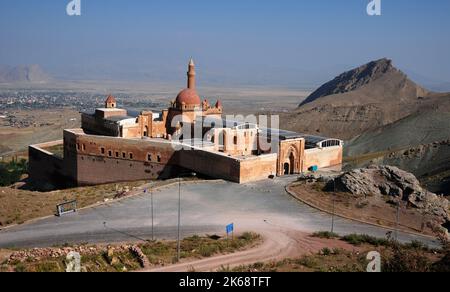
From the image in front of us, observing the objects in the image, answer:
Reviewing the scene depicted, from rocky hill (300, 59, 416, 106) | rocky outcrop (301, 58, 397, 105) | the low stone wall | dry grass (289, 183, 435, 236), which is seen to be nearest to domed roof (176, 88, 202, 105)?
the low stone wall

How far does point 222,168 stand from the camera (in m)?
30.8

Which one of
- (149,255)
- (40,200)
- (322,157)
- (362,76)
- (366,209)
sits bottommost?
(40,200)

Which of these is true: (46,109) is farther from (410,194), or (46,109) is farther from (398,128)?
(410,194)

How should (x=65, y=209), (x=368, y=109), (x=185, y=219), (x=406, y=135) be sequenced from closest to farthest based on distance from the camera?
(x=185, y=219) < (x=65, y=209) < (x=406, y=135) < (x=368, y=109)

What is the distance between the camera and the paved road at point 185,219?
20.7 m

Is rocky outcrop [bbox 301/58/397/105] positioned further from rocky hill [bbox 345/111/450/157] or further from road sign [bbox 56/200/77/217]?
road sign [bbox 56/200/77/217]

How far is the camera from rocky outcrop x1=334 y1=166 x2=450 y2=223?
2472 centimetres

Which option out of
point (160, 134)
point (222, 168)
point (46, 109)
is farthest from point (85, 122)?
point (46, 109)

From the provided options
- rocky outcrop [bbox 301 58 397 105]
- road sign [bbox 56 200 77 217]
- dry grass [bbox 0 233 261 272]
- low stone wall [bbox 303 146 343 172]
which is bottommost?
road sign [bbox 56 200 77 217]

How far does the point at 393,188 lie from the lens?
26.6m

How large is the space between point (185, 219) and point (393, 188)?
12489mm

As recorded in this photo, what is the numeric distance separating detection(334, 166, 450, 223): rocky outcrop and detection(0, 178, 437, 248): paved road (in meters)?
3.67

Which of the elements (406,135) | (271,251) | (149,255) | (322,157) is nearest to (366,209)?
(271,251)

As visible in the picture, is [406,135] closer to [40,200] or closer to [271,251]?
[271,251]
